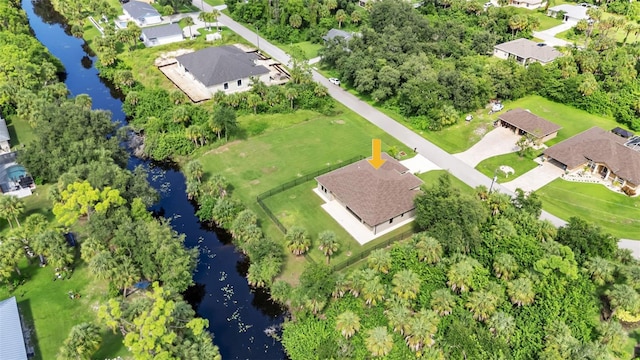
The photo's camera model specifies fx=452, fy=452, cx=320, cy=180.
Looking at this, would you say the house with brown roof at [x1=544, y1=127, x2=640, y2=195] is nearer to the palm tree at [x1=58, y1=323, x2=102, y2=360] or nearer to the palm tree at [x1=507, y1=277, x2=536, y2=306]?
Result: the palm tree at [x1=507, y1=277, x2=536, y2=306]

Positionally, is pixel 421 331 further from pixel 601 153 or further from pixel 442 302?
pixel 601 153

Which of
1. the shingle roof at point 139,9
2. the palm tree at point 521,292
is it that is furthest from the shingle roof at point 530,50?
the shingle roof at point 139,9

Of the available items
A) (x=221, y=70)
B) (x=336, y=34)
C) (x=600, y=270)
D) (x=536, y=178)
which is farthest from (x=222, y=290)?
(x=336, y=34)

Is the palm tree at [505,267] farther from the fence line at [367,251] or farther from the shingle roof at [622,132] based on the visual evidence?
the shingle roof at [622,132]

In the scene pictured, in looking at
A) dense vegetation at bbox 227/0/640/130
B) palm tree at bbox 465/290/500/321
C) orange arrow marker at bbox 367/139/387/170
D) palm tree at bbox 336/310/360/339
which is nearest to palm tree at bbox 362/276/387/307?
palm tree at bbox 336/310/360/339

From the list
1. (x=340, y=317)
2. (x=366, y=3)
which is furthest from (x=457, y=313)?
(x=366, y=3)
